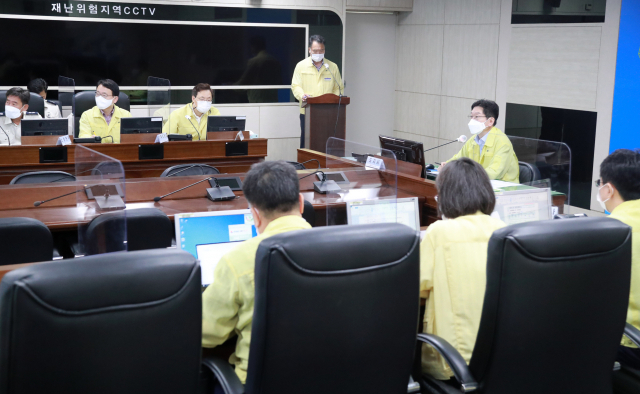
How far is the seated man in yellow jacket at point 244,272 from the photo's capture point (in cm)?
173

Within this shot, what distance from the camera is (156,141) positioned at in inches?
225

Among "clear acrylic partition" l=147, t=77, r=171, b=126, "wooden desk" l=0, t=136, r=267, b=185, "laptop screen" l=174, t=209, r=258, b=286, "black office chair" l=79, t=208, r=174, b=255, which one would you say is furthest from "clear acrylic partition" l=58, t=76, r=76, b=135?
"laptop screen" l=174, t=209, r=258, b=286

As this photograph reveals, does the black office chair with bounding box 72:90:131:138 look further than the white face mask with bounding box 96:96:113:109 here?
Yes

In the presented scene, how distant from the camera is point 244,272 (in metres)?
1.73

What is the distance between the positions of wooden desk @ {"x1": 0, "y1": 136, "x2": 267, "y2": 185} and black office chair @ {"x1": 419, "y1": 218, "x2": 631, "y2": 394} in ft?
14.2

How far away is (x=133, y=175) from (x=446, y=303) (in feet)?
14.1

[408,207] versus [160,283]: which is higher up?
[160,283]

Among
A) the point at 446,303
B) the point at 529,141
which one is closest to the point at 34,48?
the point at 529,141

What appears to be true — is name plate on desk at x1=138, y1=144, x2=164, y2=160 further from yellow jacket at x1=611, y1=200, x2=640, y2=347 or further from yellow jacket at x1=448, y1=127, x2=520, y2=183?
yellow jacket at x1=611, y1=200, x2=640, y2=347

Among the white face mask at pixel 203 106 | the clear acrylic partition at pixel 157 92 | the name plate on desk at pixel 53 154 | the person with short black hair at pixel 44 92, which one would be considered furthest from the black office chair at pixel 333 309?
the clear acrylic partition at pixel 157 92

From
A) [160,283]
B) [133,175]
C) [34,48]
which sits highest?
[34,48]

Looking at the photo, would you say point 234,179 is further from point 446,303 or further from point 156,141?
point 446,303

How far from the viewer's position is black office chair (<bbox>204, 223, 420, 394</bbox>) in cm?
146

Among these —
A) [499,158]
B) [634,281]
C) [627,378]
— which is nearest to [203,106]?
[499,158]
